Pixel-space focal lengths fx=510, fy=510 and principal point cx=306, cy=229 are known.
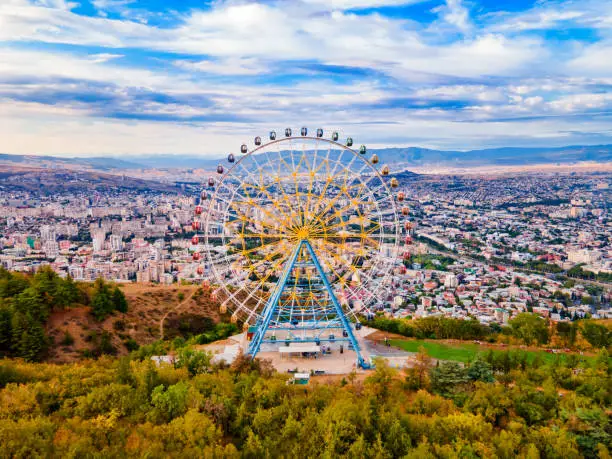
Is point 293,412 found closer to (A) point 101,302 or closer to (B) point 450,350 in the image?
A: (B) point 450,350

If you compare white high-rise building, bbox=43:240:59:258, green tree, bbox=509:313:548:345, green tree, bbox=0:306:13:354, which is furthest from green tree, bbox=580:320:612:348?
white high-rise building, bbox=43:240:59:258

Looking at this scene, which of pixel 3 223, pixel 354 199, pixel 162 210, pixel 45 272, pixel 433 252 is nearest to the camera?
pixel 354 199

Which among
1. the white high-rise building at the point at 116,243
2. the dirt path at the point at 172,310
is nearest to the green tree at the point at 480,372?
the dirt path at the point at 172,310

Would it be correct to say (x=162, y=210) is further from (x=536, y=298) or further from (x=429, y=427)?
(x=429, y=427)

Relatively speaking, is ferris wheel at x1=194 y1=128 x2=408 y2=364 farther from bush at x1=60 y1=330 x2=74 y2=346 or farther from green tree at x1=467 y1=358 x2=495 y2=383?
bush at x1=60 y1=330 x2=74 y2=346

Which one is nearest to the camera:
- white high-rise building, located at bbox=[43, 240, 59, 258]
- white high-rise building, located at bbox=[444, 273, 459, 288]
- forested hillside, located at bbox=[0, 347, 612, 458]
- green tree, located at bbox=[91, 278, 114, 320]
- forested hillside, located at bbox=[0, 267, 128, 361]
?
forested hillside, located at bbox=[0, 347, 612, 458]

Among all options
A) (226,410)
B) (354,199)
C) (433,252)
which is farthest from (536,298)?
(226,410)

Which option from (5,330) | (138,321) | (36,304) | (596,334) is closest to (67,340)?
(36,304)

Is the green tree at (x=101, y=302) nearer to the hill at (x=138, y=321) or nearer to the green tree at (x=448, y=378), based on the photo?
the hill at (x=138, y=321)
